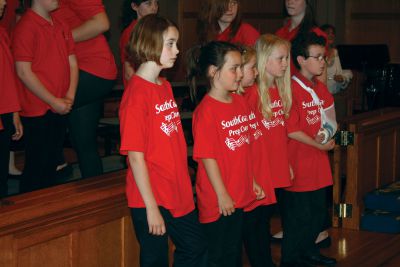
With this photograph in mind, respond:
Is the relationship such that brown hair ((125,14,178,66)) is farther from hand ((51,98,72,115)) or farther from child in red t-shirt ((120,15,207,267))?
hand ((51,98,72,115))

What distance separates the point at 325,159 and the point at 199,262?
1.27m

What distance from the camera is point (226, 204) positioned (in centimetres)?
317

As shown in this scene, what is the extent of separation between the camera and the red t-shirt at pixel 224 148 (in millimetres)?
3166

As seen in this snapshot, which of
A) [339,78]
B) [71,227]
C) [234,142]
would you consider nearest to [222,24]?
[234,142]

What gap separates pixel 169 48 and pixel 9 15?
4.04ft

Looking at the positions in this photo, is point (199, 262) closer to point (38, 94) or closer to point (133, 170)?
point (133, 170)

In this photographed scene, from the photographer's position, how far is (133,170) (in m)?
2.78

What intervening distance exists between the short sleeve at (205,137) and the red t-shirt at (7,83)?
0.71m

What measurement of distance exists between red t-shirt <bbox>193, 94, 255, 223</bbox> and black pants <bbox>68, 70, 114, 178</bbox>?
54cm

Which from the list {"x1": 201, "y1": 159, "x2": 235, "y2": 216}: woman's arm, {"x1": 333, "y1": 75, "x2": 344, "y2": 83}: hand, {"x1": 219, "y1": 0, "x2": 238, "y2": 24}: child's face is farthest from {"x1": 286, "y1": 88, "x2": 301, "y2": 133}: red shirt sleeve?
{"x1": 333, "y1": 75, "x2": 344, "y2": 83}: hand

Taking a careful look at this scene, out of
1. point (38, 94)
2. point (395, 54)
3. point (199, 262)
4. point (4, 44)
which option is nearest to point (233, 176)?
point (199, 262)

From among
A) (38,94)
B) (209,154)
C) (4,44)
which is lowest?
(209,154)

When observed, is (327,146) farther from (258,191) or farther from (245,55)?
(245,55)

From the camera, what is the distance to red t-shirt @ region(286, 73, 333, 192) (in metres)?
3.90
